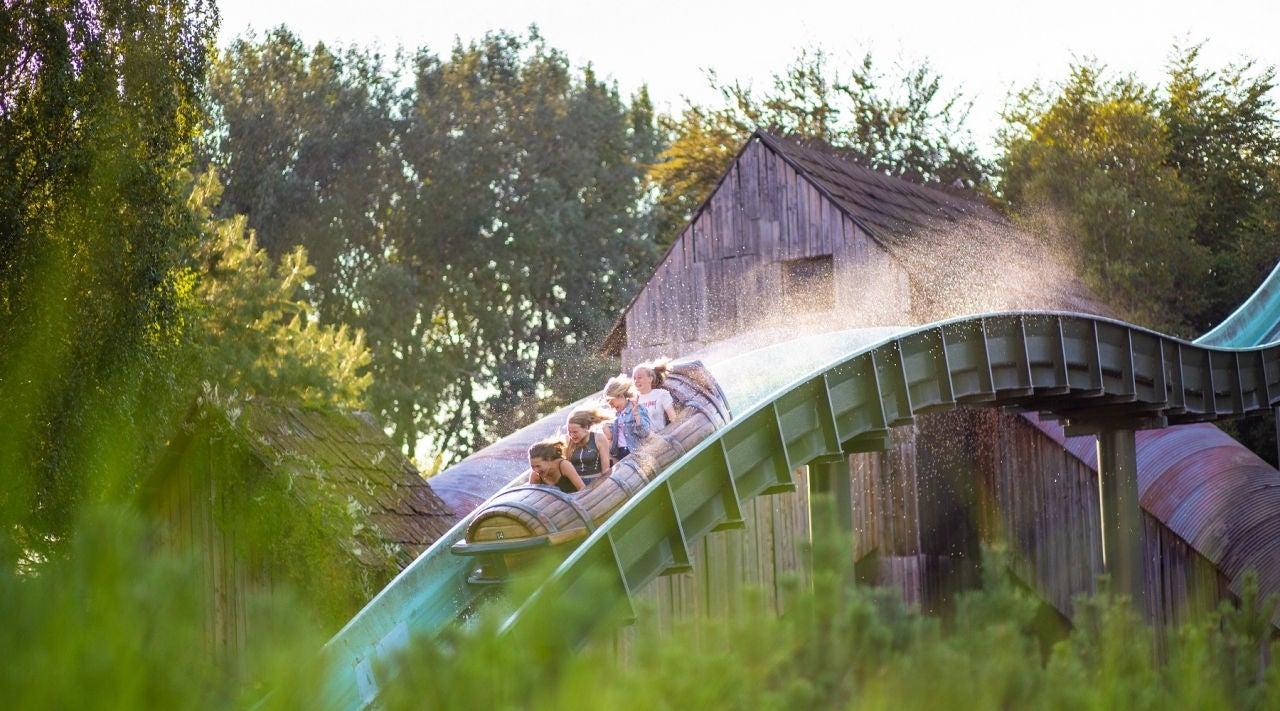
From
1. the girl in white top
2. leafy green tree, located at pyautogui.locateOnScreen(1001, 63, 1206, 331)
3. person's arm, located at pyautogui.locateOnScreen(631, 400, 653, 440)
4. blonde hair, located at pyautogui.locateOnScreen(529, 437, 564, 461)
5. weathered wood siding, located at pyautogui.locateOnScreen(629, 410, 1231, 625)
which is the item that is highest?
leafy green tree, located at pyautogui.locateOnScreen(1001, 63, 1206, 331)

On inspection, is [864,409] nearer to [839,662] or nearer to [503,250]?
[839,662]

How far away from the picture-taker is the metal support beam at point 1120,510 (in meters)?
17.2

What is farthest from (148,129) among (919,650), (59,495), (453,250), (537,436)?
(453,250)

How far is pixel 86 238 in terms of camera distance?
17641 millimetres

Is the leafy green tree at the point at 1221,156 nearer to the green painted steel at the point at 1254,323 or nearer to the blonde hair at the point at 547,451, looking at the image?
the green painted steel at the point at 1254,323

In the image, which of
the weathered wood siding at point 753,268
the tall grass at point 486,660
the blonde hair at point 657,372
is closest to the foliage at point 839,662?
the tall grass at point 486,660

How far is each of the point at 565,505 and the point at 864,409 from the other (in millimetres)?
4198

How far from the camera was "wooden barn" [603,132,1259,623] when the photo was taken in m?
18.7

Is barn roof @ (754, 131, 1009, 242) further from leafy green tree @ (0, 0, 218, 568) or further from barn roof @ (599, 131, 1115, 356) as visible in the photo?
leafy green tree @ (0, 0, 218, 568)

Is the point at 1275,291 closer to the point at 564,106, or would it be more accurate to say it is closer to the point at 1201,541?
the point at 1201,541

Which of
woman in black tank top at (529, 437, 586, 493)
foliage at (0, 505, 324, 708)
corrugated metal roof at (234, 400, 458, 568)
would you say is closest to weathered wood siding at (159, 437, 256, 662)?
corrugated metal roof at (234, 400, 458, 568)

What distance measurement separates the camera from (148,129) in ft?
60.6

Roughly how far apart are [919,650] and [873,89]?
41061 mm

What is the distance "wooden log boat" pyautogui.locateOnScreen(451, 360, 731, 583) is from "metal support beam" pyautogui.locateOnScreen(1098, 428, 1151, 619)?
26.1 feet
